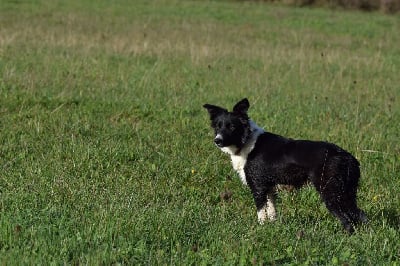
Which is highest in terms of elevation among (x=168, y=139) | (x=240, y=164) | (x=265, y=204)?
(x=240, y=164)

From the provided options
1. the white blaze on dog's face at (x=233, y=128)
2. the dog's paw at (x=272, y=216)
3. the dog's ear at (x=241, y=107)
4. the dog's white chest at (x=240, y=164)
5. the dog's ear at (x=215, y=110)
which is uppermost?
the dog's ear at (x=241, y=107)

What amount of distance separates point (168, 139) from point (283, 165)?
2531mm

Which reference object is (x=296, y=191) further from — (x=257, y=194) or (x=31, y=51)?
(x=31, y=51)

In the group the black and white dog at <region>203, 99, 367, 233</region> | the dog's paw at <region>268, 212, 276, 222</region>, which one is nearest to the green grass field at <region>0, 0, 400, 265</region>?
the dog's paw at <region>268, 212, 276, 222</region>

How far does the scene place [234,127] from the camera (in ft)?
20.5

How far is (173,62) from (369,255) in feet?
29.0

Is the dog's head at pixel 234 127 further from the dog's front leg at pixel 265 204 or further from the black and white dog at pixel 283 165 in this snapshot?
the dog's front leg at pixel 265 204

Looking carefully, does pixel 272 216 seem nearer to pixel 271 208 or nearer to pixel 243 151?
pixel 271 208

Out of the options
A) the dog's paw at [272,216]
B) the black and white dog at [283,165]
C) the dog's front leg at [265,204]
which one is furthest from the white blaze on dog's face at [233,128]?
the dog's paw at [272,216]

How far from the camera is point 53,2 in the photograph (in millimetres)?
25656

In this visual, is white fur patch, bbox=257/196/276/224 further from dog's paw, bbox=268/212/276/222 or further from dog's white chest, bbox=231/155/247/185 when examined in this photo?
dog's white chest, bbox=231/155/247/185

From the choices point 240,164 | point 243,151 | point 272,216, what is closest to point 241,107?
point 243,151

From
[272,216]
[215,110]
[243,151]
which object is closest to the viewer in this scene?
[272,216]

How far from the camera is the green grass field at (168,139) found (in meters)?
4.70
